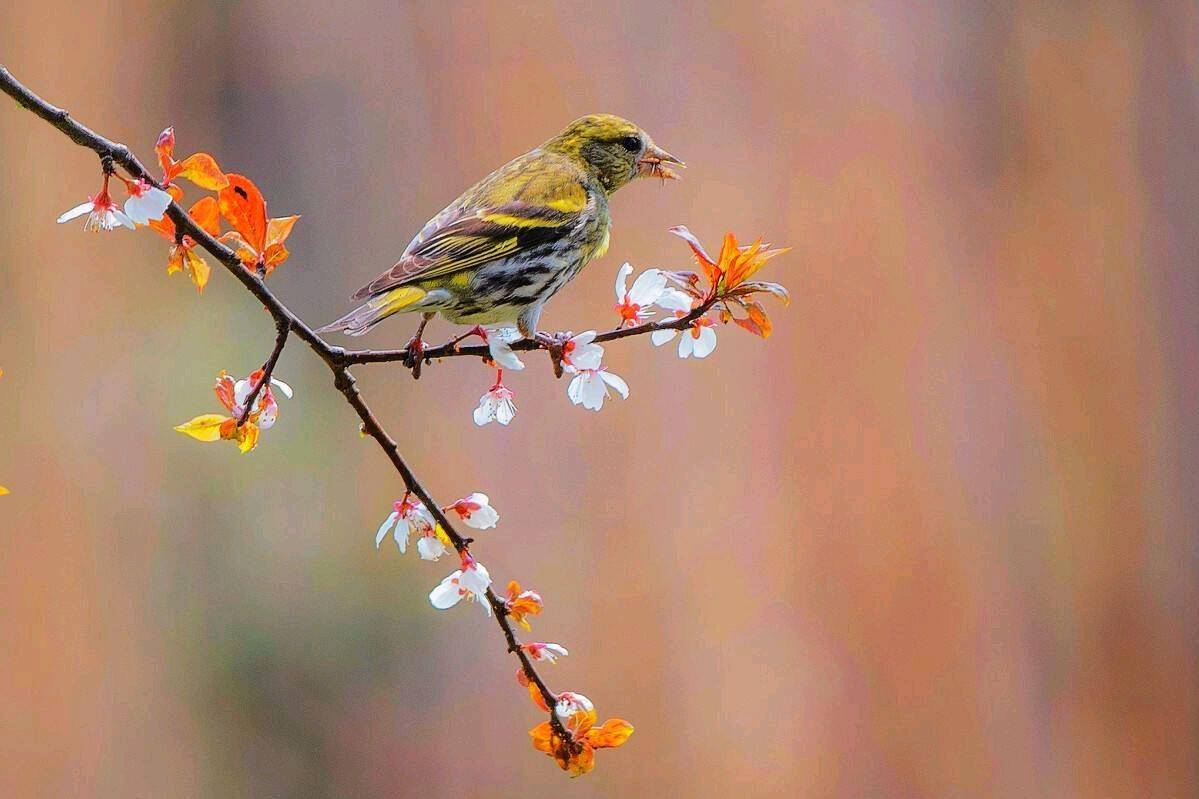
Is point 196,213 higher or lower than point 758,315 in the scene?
higher

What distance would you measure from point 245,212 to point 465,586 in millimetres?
433

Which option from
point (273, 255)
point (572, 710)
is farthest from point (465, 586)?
point (273, 255)

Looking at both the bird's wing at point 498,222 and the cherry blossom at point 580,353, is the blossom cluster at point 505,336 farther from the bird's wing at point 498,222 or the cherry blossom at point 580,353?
the bird's wing at point 498,222

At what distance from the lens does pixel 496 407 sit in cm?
138

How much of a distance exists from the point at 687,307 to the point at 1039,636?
12.7ft

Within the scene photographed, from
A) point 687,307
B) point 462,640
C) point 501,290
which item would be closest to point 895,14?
point 462,640

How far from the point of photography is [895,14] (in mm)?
4727

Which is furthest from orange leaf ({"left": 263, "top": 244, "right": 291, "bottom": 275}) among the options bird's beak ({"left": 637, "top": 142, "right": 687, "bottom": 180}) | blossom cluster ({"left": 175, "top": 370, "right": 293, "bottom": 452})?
bird's beak ({"left": 637, "top": 142, "right": 687, "bottom": 180})

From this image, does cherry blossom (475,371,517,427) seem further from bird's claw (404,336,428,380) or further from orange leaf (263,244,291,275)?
orange leaf (263,244,291,275)

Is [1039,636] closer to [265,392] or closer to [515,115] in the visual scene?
[515,115]

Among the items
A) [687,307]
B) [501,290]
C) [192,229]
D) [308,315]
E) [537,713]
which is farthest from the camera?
[308,315]

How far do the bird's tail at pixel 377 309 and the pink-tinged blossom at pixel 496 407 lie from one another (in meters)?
0.15

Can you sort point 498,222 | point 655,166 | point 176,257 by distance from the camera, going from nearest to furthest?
point 176,257 < point 498,222 < point 655,166

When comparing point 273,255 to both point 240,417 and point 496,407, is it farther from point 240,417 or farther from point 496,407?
point 496,407
